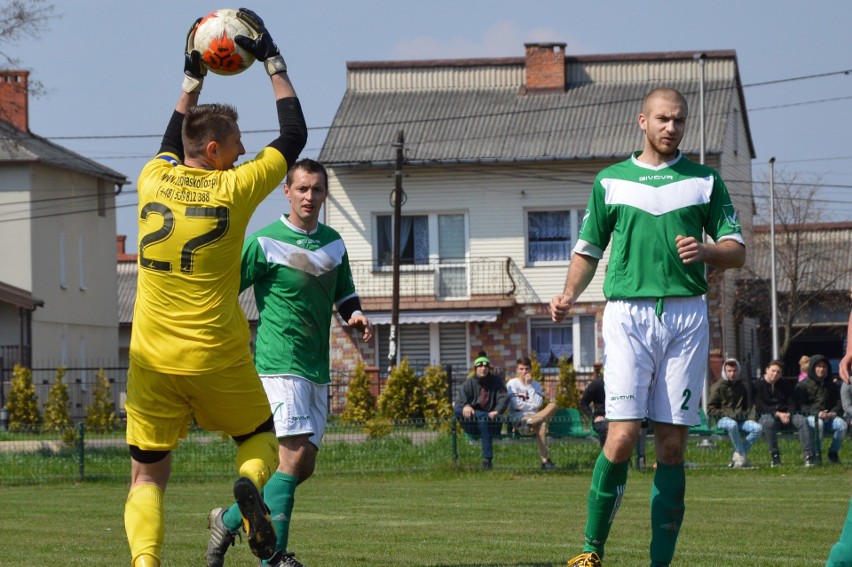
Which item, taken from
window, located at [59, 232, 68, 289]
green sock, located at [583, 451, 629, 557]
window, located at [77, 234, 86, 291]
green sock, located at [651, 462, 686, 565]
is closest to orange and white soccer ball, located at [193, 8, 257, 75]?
green sock, located at [583, 451, 629, 557]

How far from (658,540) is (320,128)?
129 feet

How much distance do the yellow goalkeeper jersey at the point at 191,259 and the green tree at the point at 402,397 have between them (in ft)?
65.8

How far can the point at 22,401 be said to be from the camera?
30656 millimetres

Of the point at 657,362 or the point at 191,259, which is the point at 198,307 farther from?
the point at 657,362

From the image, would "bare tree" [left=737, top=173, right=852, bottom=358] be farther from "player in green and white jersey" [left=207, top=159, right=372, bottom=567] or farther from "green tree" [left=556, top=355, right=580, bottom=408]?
"player in green and white jersey" [left=207, top=159, right=372, bottom=567]

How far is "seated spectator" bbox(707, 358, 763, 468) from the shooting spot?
66.9 ft

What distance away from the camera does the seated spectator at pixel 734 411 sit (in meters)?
Answer: 20.4

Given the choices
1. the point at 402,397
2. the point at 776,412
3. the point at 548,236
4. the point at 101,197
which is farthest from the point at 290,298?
the point at 101,197

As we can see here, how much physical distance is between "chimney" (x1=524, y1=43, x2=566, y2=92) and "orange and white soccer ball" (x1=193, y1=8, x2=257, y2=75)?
38.8 metres

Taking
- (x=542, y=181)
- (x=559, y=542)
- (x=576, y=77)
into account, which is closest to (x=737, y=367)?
(x=559, y=542)

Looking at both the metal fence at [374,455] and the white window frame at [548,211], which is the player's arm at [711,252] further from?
the white window frame at [548,211]

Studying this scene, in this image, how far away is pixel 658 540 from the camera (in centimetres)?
682

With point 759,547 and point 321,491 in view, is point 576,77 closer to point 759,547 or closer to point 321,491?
point 321,491

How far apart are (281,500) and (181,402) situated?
5.45ft
